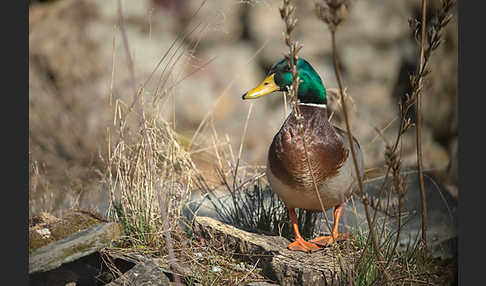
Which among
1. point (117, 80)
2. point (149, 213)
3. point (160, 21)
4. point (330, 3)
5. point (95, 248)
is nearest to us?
point (330, 3)

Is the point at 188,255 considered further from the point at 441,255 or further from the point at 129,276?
the point at 441,255

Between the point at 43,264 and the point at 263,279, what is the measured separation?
0.84m

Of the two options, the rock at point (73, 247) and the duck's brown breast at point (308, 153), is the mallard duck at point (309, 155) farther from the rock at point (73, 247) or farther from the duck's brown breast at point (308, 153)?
the rock at point (73, 247)

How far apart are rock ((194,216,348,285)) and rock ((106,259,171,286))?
0.35 metres

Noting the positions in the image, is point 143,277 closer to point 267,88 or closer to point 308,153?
point 308,153

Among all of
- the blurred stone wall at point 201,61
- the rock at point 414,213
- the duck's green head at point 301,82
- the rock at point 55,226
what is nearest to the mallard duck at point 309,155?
the duck's green head at point 301,82

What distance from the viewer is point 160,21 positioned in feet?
18.3

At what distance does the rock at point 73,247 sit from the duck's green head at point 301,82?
2.79 feet

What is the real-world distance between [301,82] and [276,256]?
0.71 meters

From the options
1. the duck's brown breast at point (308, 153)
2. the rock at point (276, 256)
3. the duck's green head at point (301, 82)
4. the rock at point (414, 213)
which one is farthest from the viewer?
the rock at point (414, 213)

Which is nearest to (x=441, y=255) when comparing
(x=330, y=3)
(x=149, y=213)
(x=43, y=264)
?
(x=149, y=213)

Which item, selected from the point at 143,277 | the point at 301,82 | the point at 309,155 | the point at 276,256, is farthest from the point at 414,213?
the point at 143,277

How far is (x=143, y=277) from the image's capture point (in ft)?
7.05

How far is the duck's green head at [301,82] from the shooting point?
2316mm
